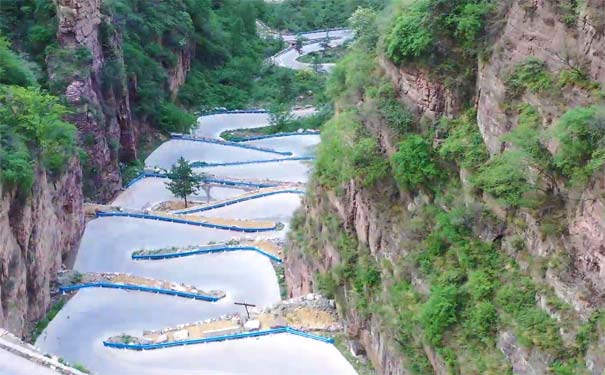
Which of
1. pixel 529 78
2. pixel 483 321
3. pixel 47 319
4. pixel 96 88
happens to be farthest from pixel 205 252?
pixel 529 78

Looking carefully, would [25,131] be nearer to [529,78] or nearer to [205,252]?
[205,252]

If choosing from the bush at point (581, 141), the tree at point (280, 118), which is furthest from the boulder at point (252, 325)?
the tree at point (280, 118)

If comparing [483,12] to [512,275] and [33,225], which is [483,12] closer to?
[512,275]

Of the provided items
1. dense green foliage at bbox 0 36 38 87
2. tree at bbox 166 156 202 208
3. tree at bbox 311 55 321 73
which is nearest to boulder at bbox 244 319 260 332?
dense green foliage at bbox 0 36 38 87

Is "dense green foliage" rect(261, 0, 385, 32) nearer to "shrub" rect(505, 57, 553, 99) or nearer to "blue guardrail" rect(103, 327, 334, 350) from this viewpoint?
"blue guardrail" rect(103, 327, 334, 350)

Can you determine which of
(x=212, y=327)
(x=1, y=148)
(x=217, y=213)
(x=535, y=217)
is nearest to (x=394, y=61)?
(x=535, y=217)

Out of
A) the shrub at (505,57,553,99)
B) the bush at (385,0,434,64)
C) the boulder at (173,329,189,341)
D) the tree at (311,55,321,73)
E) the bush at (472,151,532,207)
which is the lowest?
the boulder at (173,329,189,341)

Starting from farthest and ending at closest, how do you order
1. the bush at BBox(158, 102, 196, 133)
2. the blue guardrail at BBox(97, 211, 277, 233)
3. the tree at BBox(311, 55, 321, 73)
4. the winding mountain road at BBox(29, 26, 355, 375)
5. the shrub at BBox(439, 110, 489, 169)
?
1. the tree at BBox(311, 55, 321, 73)
2. the bush at BBox(158, 102, 196, 133)
3. the blue guardrail at BBox(97, 211, 277, 233)
4. the winding mountain road at BBox(29, 26, 355, 375)
5. the shrub at BBox(439, 110, 489, 169)
